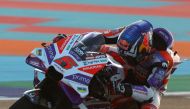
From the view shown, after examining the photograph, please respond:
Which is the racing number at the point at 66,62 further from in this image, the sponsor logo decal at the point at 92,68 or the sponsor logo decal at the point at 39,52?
the sponsor logo decal at the point at 39,52

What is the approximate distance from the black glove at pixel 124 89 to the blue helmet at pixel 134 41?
0.84ft

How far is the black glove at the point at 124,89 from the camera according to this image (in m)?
5.27

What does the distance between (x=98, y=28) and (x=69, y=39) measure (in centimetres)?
987

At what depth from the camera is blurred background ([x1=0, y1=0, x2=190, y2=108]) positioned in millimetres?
10890

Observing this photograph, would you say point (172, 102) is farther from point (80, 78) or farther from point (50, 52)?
point (80, 78)

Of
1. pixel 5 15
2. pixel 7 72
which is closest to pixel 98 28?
pixel 5 15

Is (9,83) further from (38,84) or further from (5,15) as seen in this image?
(5,15)

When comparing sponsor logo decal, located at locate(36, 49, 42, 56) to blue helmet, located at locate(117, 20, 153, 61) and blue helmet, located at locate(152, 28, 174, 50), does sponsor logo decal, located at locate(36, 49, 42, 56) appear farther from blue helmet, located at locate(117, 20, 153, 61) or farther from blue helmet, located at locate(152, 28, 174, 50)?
blue helmet, located at locate(152, 28, 174, 50)

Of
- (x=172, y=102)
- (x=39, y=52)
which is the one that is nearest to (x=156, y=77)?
(x=39, y=52)

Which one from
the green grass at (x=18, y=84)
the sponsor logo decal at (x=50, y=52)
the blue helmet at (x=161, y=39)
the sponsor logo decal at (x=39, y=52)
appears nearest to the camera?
the sponsor logo decal at (x=50, y=52)

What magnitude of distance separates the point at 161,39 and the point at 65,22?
33.1 ft

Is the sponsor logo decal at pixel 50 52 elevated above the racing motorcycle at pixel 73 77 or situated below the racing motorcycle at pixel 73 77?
above

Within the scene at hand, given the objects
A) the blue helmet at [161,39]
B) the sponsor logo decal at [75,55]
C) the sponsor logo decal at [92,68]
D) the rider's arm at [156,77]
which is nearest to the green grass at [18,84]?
the blue helmet at [161,39]

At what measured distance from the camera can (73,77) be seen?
487 centimetres
